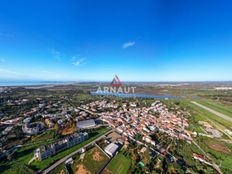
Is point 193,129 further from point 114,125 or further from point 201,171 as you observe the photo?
point 114,125

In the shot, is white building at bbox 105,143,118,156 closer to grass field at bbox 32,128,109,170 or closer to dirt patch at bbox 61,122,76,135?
grass field at bbox 32,128,109,170

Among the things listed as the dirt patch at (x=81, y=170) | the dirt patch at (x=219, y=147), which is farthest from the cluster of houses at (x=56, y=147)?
the dirt patch at (x=219, y=147)

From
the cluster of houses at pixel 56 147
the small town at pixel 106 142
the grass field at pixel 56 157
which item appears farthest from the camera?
the cluster of houses at pixel 56 147

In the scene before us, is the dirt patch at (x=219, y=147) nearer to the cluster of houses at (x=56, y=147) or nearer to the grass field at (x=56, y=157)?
the grass field at (x=56, y=157)

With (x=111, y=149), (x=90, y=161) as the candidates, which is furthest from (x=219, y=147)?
(x=90, y=161)

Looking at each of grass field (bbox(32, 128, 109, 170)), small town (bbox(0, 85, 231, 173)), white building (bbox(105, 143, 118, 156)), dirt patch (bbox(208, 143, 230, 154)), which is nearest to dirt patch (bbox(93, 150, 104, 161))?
small town (bbox(0, 85, 231, 173))

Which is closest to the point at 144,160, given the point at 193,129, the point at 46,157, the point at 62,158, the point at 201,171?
the point at 201,171
